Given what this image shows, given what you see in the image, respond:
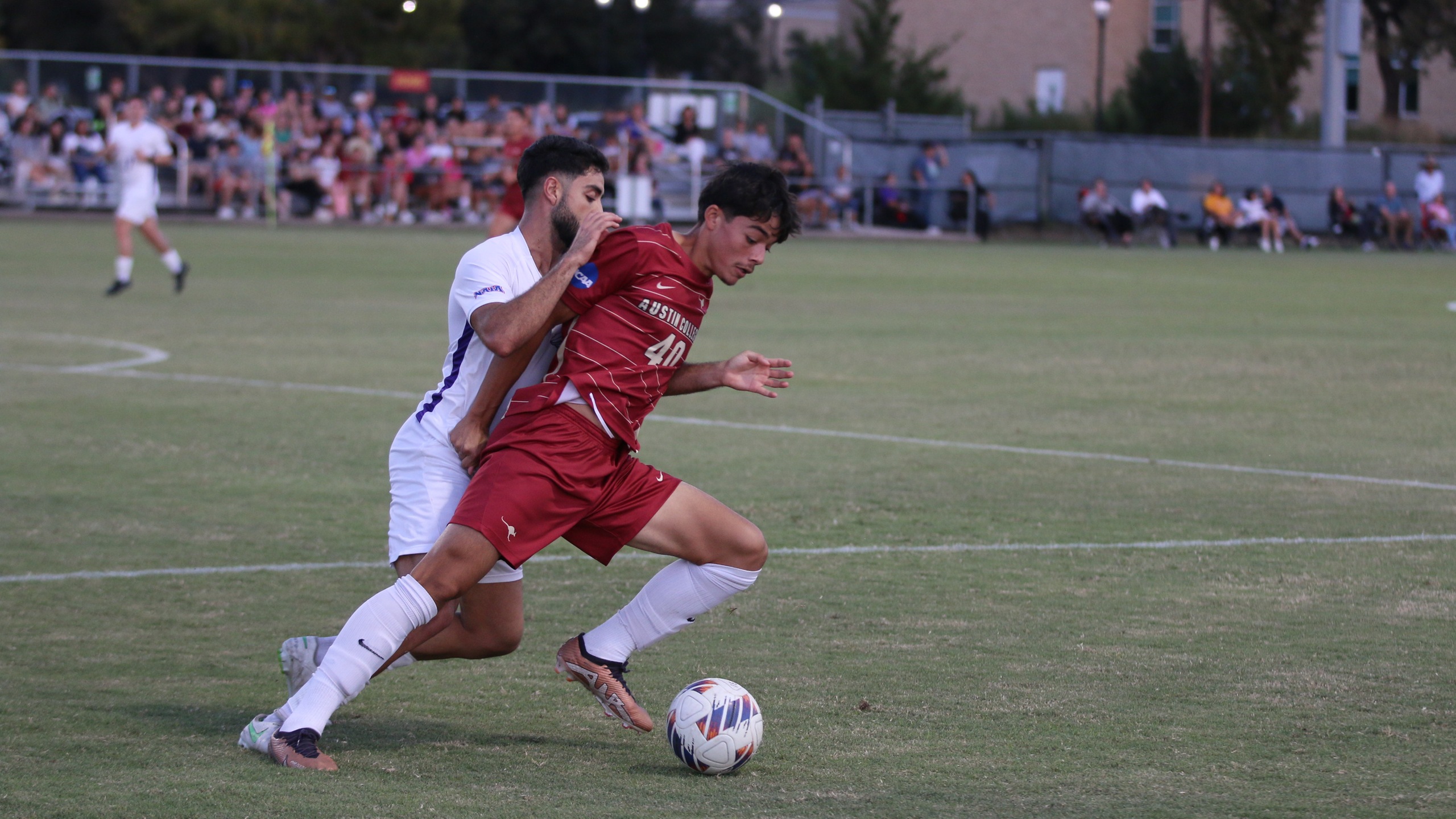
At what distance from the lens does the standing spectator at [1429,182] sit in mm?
38531

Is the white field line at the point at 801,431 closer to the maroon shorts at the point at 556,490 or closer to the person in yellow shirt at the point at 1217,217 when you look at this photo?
the maroon shorts at the point at 556,490

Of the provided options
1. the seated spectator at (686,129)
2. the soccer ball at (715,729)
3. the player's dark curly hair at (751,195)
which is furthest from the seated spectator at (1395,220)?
the soccer ball at (715,729)

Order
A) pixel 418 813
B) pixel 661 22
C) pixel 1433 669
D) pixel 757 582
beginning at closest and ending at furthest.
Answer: pixel 418 813, pixel 1433 669, pixel 757 582, pixel 661 22

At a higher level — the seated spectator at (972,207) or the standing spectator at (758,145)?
the standing spectator at (758,145)

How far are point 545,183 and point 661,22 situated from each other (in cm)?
7037

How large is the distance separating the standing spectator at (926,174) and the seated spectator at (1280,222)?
25.7 feet

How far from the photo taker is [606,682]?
4.60 m

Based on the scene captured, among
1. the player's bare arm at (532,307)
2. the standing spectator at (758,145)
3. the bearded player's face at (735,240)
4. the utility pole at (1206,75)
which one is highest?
the utility pole at (1206,75)

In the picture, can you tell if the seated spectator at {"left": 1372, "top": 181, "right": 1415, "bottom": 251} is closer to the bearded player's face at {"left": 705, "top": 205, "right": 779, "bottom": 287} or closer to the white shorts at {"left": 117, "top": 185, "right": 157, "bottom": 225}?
the white shorts at {"left": 117, "top": 185, "right": 157, "bottom": 225}

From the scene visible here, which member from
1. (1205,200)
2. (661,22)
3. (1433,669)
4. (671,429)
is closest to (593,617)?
(1433,669)

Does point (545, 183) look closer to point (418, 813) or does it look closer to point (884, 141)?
point (418, 813)

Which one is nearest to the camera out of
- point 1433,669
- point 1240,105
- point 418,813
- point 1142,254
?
point 418,813

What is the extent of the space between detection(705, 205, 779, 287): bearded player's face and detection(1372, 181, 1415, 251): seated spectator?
3770cm

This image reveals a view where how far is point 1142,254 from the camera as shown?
34781mm
